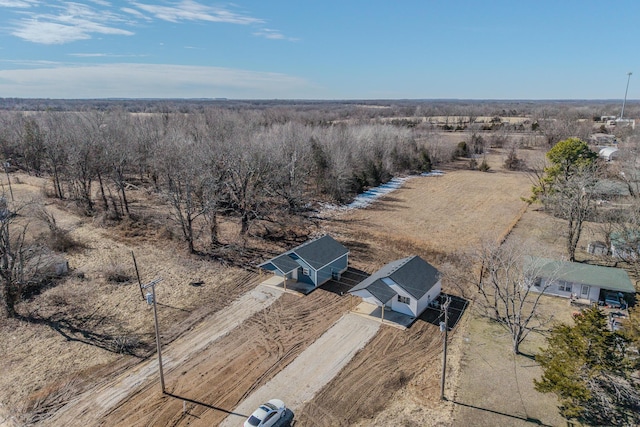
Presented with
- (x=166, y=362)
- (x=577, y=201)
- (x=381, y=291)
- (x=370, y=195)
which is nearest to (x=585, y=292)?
(x=577, y=201)

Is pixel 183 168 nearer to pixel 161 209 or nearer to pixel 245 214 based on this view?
pixel 245 214

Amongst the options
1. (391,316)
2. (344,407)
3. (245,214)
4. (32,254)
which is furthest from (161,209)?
(344,407)

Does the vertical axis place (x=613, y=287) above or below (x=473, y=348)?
above

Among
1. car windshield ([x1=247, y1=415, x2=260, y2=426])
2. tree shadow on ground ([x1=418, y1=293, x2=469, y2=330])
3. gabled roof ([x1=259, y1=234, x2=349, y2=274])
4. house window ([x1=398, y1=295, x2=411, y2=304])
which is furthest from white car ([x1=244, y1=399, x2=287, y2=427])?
gabled roof ([x1=259, y1=234, x2=349, y2=274])

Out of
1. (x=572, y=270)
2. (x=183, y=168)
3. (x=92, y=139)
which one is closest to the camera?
(x=572, y=270)

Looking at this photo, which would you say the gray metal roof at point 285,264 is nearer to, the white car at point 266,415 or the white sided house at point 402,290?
the white sided house at point 402,290

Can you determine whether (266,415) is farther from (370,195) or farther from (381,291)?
(370,195)


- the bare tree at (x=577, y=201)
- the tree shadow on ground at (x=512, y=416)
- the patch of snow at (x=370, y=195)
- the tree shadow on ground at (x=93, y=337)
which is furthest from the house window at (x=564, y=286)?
the patch of snow at (x=370, y=195)

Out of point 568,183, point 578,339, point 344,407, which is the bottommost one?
point 344,407
